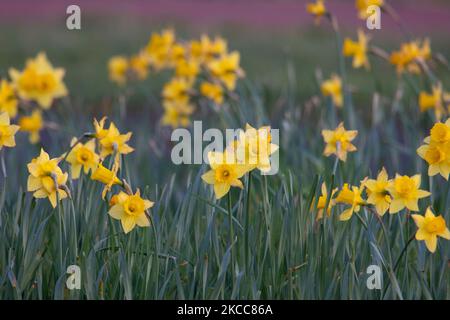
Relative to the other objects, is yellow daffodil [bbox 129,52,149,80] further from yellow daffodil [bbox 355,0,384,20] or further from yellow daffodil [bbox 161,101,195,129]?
yellow daffodil [bbox 355,0,384,20]

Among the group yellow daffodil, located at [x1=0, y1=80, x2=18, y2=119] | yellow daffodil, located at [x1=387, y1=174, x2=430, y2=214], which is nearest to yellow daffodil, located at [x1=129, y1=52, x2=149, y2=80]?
yellow daffodil, located at [x1=0, y1=80, x2=18, y2=119]

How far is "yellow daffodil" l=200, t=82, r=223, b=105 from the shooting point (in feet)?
12.4

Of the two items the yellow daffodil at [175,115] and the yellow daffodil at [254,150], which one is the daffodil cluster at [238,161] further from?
the yellow daffodil at [175,115]

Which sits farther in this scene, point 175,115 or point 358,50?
point 175,115

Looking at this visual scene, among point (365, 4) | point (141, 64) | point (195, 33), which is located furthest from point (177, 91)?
point (195, 33)

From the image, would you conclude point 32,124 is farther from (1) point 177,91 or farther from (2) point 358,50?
(2) point 358,50

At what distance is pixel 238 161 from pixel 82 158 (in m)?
0.52

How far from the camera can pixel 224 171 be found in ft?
6.45

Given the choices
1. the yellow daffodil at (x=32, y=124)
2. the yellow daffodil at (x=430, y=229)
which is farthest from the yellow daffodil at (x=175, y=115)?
the yellow daffodil at (x=430, y=229)

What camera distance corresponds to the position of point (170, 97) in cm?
383

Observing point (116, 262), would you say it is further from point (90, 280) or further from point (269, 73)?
point (269, 73)

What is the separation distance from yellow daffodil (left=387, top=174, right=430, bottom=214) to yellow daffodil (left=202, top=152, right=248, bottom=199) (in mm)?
402

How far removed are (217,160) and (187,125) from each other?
2.08 metres
